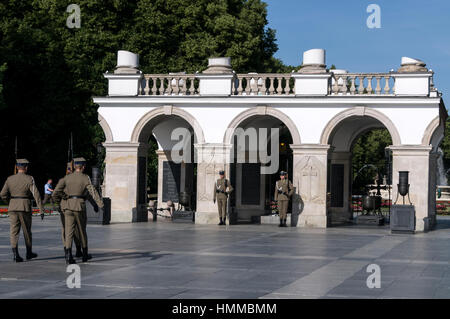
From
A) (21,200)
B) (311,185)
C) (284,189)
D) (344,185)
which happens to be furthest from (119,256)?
(344,185)

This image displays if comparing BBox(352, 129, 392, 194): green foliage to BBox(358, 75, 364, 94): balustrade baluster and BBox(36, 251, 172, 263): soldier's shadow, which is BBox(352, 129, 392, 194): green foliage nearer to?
BBox(358, 75, 364, 94): balustrade baluster

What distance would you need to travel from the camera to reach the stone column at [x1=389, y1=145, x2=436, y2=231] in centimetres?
2533

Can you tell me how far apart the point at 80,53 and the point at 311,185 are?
21.2 metres

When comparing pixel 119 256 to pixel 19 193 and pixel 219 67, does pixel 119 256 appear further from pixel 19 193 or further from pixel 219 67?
pixel 219 67

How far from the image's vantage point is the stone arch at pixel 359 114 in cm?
2581

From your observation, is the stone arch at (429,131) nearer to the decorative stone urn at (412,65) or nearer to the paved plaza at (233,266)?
the decorative stone urn at (412,65)

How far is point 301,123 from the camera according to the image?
2666cm

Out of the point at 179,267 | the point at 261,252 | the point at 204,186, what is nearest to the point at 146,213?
the point at 204,186

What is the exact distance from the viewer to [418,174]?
2547cm

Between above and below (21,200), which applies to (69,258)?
below

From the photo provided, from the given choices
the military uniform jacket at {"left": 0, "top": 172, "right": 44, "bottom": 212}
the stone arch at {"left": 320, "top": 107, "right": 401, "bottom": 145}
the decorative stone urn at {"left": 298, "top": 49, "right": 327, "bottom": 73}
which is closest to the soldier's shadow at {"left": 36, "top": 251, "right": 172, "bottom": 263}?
the military uniform jacket at {"left": 0, "top": 172, "right": 44, "bottom": 212}

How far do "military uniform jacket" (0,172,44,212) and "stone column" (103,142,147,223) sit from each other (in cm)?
1277

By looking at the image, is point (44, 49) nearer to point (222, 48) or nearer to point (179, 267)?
point (222, 48)
